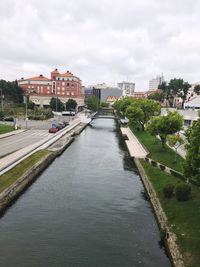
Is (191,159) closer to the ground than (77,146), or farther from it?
farther from it

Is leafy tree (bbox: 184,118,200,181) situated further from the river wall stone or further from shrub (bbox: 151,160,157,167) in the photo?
shrub (bbox: 151,160,157,167)

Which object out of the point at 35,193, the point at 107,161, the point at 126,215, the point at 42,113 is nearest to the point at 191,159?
the point at 126,215

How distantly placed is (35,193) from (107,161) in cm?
1974

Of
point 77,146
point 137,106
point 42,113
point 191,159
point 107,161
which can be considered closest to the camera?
point 191,159

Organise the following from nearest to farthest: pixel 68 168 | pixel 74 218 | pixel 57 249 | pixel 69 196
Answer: pixel 57 249 < pixel 74 218 < pixel 69 196 < pixel 68 168

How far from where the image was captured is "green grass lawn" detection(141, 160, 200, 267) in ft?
66.6

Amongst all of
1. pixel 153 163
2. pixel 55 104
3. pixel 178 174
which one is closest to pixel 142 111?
pixel 153 163

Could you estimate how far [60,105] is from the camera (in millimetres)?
153875

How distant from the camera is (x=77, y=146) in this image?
6769 cm

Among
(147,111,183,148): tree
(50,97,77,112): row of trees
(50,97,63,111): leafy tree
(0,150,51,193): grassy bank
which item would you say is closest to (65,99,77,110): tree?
(50,97,77,112): row of trees

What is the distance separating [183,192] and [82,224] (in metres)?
9.08

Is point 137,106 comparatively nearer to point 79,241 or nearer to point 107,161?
point 107,161

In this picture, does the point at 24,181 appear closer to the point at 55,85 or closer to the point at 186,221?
the point at 186,221

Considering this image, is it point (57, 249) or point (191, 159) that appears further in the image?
point (191, 159)
